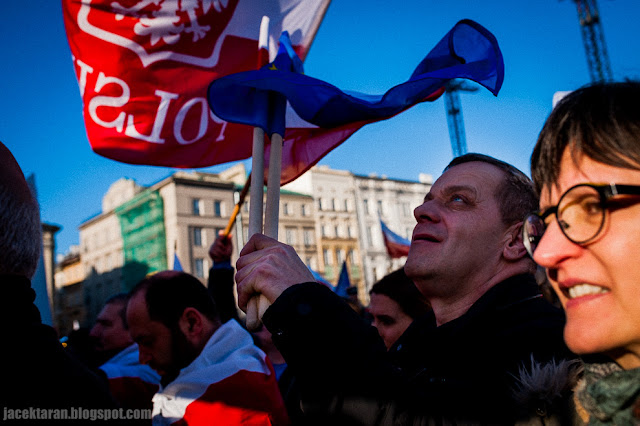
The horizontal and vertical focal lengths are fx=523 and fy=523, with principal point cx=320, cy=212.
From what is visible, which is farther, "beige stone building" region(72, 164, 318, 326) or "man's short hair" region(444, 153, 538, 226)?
"beige stone building" region(72, 164, 318, 326)

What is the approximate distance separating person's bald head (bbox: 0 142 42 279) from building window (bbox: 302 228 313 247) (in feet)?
169

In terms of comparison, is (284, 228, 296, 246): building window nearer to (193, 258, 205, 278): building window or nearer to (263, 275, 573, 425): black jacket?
(193, 258, 205, 278): building window

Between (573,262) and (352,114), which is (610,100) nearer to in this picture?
(573,262)

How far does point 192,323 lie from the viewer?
3.37 m

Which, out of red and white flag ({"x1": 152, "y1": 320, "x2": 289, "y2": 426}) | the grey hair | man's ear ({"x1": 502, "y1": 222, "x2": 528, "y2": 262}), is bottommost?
red and white flag ({"x1": 152, "y1": 320, "x2": 289, "y2": 426})

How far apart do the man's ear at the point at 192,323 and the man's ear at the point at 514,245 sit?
6.54ft

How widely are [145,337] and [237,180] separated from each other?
5213 cm

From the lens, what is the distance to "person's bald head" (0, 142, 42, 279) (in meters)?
1.64

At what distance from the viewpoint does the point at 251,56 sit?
4.09m

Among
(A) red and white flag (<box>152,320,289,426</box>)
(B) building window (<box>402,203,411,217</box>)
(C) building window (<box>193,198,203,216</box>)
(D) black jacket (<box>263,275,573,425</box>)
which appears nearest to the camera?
(D) black jacket (<box>263,275,573,425</box>)

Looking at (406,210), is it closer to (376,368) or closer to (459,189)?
(459,189)

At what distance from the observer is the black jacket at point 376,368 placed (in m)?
1.40

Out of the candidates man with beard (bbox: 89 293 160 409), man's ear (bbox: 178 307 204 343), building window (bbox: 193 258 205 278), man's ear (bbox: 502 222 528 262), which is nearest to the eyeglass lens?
man's ear (bbox: 502 222 528 262)

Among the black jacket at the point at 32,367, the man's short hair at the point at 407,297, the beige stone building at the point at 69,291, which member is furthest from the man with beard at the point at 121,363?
the beige stone building at the point at 69,291
